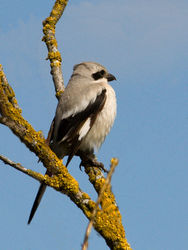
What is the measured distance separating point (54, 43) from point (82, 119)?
1.29 m

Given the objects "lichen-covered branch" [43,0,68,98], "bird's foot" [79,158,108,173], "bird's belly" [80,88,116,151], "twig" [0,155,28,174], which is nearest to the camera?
"twig" [0,155,28,174]

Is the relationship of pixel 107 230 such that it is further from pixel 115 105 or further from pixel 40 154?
pixel 115 105

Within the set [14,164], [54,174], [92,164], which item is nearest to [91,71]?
[92,164]

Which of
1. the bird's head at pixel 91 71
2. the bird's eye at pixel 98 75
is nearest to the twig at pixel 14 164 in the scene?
the bird's head at pixel 91 71

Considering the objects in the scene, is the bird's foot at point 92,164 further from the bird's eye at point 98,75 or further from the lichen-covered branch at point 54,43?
the bird's eye at point 98,75

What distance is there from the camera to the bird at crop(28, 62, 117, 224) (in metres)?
4.45

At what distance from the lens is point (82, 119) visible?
15.1 feet

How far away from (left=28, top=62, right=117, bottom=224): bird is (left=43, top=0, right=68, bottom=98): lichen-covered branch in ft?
0.48

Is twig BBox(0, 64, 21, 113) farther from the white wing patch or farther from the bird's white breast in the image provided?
the bird's white breast

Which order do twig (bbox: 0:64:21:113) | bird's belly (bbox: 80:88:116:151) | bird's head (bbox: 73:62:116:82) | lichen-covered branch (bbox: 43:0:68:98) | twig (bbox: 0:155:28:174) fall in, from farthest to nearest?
bird's head (bbox: 73:62:116:82) → lichen-covered branch (bbox: 43:0:68:98) → bird's belly (bbox: 80:88:116:151) → twig (bbox: 0:64:21:113) → twig (bbox: 0:155:28:174)

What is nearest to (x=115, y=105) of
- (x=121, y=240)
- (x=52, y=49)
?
(x=52, y=49)

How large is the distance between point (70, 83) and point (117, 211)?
2026 millimetres

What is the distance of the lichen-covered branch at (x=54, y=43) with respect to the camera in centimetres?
502

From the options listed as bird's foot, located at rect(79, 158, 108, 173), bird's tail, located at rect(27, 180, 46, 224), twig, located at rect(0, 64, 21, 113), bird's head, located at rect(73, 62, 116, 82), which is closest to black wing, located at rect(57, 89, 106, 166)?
bird's foot, located at rect(79, 158, 108, 173)
